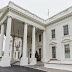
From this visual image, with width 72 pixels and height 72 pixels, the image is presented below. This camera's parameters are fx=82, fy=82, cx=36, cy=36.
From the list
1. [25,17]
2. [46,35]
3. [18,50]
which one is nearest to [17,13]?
[25,17]

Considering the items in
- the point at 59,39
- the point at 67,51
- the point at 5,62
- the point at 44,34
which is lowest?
the point at 5,62

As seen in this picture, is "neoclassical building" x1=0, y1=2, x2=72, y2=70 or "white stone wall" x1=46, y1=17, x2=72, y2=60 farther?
"white stone wall" x1=46, y1=17, x2=72, y2=60

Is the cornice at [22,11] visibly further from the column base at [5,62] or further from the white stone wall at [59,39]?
the column base at [5,62]

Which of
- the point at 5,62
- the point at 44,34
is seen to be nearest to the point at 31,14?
the point at 44,34

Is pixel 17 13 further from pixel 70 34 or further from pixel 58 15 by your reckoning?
pixel 70 34

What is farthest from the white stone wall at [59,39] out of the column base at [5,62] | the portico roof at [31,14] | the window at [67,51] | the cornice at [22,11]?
the column base at [5,62]

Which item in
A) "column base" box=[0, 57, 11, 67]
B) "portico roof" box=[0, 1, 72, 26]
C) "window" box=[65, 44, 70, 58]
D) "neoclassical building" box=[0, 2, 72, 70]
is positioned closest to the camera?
"column base" box=[0, 57, 11, 67]

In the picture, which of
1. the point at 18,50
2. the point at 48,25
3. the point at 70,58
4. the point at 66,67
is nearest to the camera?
the point at 66,67

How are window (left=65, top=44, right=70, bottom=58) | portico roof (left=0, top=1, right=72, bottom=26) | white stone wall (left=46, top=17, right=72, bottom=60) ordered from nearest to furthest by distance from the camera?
portico roof (left=0, top=1, right=72, bottom=26), window (left=65, top=44, right=70, bottom=58), white stone wall (left=46, top=17, right=72, bottom=60)

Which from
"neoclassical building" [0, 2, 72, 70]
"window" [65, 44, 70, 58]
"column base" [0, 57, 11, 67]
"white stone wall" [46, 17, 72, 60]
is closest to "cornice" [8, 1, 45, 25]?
"neoclassical building" [0, 2, 72, 70]

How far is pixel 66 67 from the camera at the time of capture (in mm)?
8102

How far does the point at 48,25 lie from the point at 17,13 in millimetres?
6821

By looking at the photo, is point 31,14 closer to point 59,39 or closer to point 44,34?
point 44,34

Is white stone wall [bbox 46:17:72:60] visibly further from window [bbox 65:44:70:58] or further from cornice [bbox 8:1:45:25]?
cornice [bbox 8:1:45:25]
